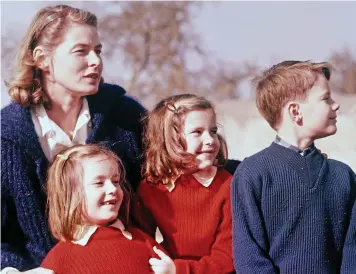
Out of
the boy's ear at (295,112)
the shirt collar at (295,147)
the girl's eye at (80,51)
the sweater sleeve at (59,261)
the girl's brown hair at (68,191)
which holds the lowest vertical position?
the sweater sleeve at (59,261)

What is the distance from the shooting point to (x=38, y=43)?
2.10m

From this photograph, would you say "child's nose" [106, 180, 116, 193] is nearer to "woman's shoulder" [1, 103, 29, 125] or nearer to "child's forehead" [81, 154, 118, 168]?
"child's forehead" [81, 154, 118, 168]

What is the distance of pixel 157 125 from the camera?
2.11m

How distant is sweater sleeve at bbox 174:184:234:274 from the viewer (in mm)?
1974

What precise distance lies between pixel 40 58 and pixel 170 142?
1.48ft

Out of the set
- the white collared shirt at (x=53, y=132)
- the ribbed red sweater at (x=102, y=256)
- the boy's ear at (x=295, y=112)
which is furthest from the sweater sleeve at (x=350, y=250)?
the white collared shirt at (x=53, y=132)

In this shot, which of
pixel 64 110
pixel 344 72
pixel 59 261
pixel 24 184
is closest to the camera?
pixel 59 261

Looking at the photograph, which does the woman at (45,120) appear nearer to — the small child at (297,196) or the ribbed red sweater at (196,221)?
the ribbed red sweater at (196,221)

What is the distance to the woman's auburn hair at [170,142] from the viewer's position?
81.1 inches

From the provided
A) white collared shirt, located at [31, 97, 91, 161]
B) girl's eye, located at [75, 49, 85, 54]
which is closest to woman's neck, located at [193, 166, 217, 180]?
white collared shirt, located at [31, 97, 91, 161]

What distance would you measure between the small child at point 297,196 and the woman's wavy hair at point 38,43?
61cm

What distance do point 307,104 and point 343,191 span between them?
25 centimetres

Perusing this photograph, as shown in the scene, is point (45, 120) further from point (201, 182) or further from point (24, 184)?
point (201, 182)

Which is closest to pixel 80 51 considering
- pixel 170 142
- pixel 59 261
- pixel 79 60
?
pixel 79 60
